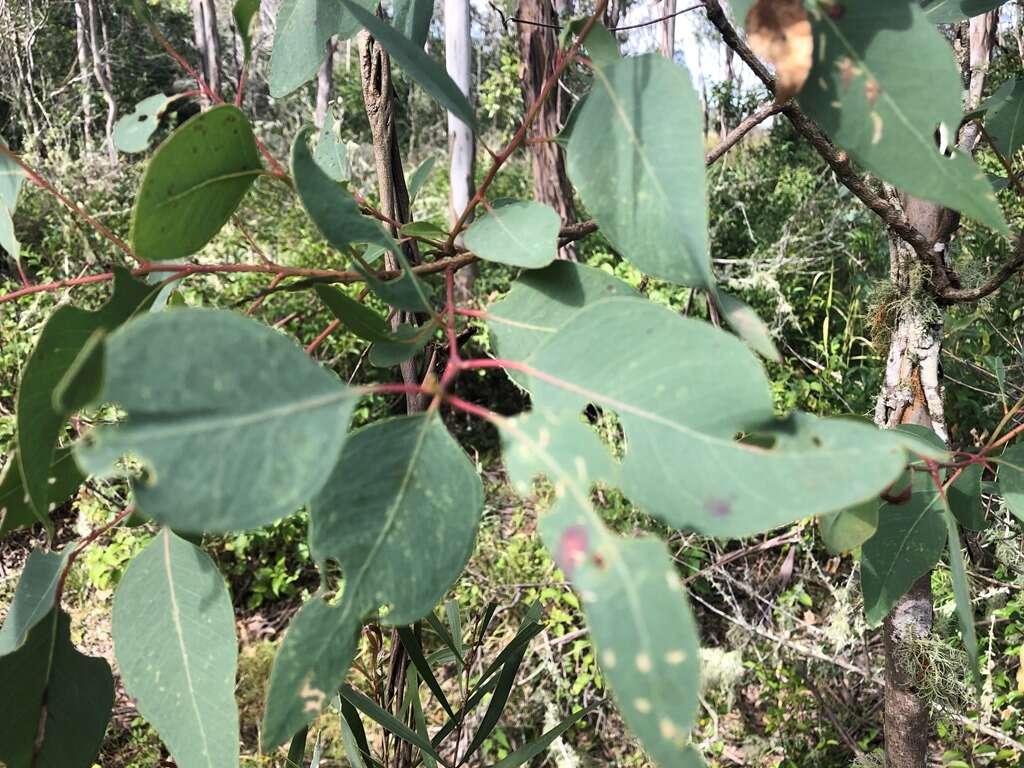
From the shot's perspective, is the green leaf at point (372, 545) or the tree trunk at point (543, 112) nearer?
the green leaf at point (372, 545)

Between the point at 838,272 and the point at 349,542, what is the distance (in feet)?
10.1

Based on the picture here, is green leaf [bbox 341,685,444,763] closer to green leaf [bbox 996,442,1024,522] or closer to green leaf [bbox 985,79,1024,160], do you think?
green leaf [bbox 996,442,1024,522]

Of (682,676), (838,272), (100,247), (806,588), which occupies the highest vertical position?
(682,676)

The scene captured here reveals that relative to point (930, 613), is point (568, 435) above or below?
above

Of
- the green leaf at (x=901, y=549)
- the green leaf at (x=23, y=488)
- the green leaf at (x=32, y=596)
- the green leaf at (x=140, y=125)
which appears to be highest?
the green leaf at (x=140, y=125)

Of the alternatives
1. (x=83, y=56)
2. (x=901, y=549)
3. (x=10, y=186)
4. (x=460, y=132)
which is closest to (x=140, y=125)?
(x=10, y=186)

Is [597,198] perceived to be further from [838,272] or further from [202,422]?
[838,272]

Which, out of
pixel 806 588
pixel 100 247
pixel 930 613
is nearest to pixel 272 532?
pixel 806 588

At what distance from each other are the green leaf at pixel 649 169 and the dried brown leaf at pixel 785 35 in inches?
1.2

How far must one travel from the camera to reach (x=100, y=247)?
3.30 metres

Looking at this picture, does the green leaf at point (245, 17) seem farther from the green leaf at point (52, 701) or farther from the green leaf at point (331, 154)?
the green leaf at point (52, 701)

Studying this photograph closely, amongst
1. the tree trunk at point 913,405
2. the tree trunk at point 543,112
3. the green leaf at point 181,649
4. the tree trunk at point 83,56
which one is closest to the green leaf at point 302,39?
the green leaf at point 181,649

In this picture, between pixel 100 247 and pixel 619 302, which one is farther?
pixel 100 247

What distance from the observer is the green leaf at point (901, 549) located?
41cm
